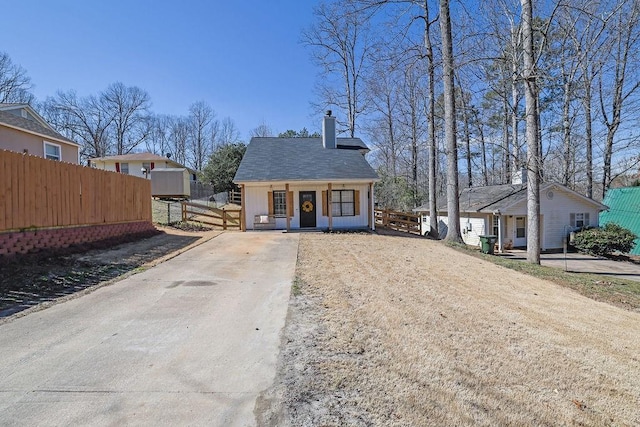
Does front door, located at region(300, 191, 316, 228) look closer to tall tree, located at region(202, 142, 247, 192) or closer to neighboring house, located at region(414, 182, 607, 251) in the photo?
neighboring house, located at region(414, 182, 607, 251)

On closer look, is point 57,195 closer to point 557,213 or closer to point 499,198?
point 499,198

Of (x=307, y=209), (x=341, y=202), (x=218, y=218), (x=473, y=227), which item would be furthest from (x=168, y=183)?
(x=473, y=227)

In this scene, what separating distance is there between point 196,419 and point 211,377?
0.59 metres

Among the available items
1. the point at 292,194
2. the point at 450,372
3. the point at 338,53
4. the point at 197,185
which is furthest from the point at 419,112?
the point at 450,372

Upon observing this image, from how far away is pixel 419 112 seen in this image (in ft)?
88.2

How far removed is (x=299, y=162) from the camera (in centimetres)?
→ 1764

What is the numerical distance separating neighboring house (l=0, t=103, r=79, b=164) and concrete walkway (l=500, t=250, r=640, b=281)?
21181 mm

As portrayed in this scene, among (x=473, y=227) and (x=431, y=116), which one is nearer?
(x=431, y=116)

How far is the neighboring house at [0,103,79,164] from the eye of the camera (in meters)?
13.1

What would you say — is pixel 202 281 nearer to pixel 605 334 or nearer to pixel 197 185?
pixel 605 334

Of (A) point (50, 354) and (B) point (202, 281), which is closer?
(A) point (50, 354)

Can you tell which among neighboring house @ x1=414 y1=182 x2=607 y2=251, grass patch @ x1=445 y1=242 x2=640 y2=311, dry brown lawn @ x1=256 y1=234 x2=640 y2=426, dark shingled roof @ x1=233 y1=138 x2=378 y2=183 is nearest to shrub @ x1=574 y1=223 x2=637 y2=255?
neighboring house @ x1=414 y1=182 x2=607 y2=251

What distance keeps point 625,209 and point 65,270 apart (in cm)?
2660

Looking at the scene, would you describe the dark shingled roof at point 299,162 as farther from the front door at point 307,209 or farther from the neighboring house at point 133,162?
the neighboring house at point 133,162
